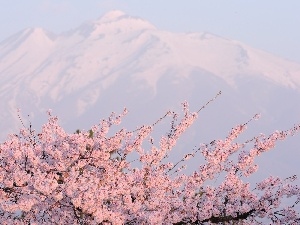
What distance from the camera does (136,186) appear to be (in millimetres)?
8109

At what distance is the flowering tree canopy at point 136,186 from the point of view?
7492mm

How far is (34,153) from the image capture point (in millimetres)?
8648

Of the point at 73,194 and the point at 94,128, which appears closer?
the point at 73,194

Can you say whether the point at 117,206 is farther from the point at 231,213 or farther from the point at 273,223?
the point at 273,223

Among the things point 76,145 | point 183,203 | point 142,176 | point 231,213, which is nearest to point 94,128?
point 76,145

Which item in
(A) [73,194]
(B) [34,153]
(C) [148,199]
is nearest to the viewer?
(A) [73,194]

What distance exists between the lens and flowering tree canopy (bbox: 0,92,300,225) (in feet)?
24.6

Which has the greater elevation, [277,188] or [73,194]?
[73,194]

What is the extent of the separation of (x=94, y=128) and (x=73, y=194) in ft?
6.40

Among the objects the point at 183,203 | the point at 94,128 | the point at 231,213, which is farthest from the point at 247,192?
the point at 94,128

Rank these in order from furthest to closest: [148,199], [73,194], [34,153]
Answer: [34,153], [148,199], [73,194]

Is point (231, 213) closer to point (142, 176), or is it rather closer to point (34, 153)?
point (142, 176)

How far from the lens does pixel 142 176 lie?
823cm

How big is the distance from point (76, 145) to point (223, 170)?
7.60 feet
